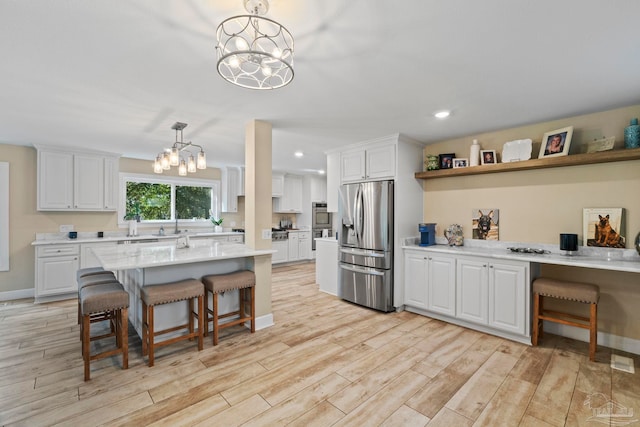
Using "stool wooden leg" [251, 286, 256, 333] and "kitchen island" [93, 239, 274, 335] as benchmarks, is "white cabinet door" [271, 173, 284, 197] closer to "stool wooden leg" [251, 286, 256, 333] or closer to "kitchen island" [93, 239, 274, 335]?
"kitchen island" [93, 239, 274, 335]

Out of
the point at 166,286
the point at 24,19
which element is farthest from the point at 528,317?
the point at 24,19

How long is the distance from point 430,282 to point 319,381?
78.4 inches

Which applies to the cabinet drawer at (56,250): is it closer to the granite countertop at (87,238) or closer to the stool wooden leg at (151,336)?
the granite countertop at (87,238)

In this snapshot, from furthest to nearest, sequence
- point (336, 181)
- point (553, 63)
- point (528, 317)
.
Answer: point (336, 181) < point (528, 317) < point (553, 63)

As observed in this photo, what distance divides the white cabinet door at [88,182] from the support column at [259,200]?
3198mm

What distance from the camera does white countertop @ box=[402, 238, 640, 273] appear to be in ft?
8.16

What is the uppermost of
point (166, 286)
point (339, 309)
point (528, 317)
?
point (166, 286)

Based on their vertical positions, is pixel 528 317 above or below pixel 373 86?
below

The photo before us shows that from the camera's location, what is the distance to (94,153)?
4.77 m

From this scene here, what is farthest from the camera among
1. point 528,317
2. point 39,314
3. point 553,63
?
point 39,314

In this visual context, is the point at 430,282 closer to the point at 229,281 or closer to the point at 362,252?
the point at 362,252

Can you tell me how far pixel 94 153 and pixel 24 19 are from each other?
3.86 m

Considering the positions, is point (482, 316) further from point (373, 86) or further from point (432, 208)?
point (373, 86)

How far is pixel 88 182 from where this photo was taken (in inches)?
186
